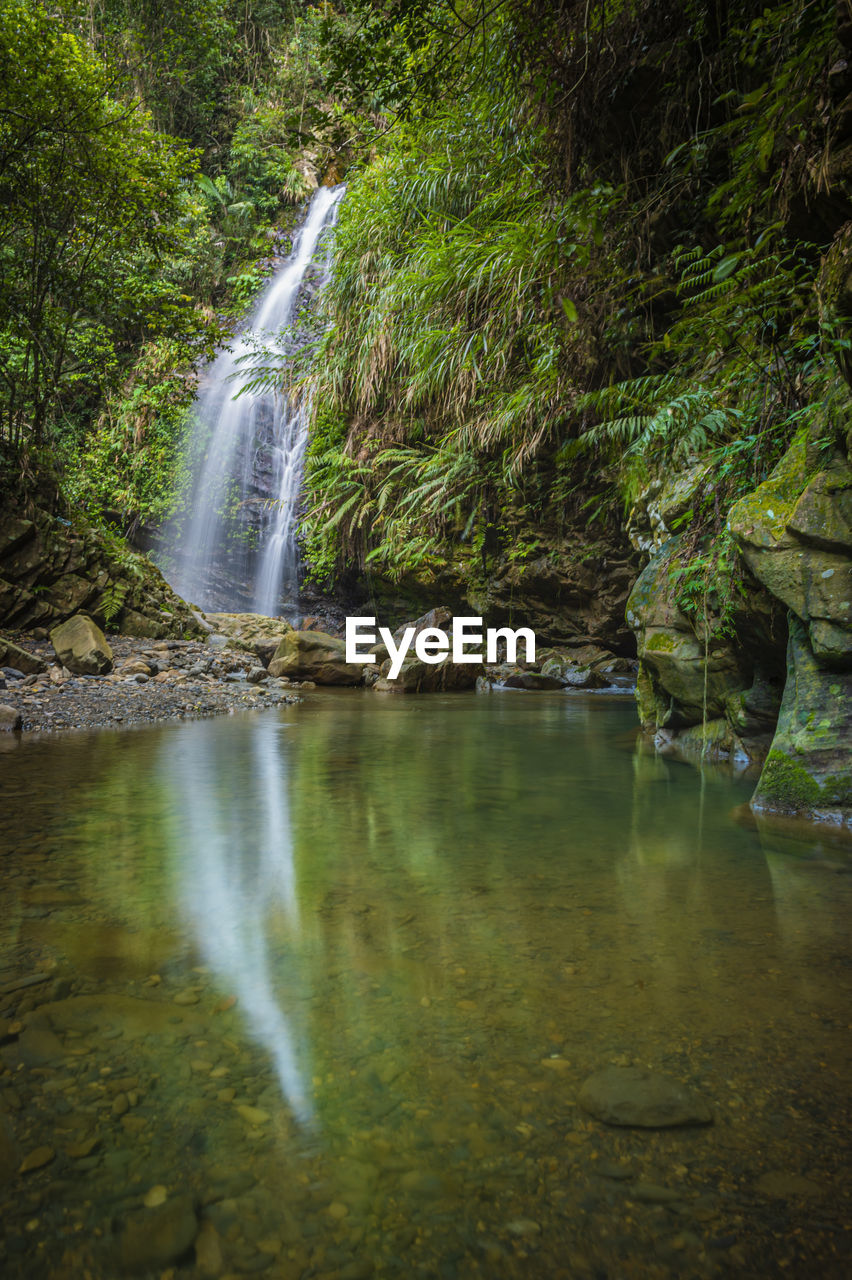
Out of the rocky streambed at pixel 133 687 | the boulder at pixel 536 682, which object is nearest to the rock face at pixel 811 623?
the rocky streambed at pixel 133 687

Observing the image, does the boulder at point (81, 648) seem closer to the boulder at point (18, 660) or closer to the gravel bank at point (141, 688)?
the gravel bank at point (141, 688)

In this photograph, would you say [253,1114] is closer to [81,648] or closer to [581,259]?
[581,259]

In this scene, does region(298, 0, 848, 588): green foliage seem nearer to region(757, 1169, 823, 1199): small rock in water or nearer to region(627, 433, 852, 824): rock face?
region(627, 433, 852, 824): rock face

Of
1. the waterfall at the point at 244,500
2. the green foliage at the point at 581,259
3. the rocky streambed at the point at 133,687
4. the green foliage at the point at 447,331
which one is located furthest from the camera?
the waterfall at the point at 244,500

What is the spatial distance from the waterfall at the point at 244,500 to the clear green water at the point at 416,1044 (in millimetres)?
11574

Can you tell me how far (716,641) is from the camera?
4.42 meters

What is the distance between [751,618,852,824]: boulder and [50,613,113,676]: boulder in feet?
22.0

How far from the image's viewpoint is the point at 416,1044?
133 centimetres

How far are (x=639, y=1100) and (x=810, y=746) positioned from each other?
2388mm

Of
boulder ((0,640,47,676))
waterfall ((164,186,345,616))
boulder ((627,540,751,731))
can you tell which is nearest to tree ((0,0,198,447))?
boulder ((0,640,47,676))

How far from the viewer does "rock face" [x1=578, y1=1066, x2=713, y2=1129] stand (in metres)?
1.10

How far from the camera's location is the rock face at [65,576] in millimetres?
8016

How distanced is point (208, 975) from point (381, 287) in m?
11.0

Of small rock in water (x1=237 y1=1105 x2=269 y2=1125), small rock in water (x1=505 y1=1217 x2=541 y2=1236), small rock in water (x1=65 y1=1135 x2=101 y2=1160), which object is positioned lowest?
small rock in water (x1=237 y1=1105 x2=269 y2=1125)
